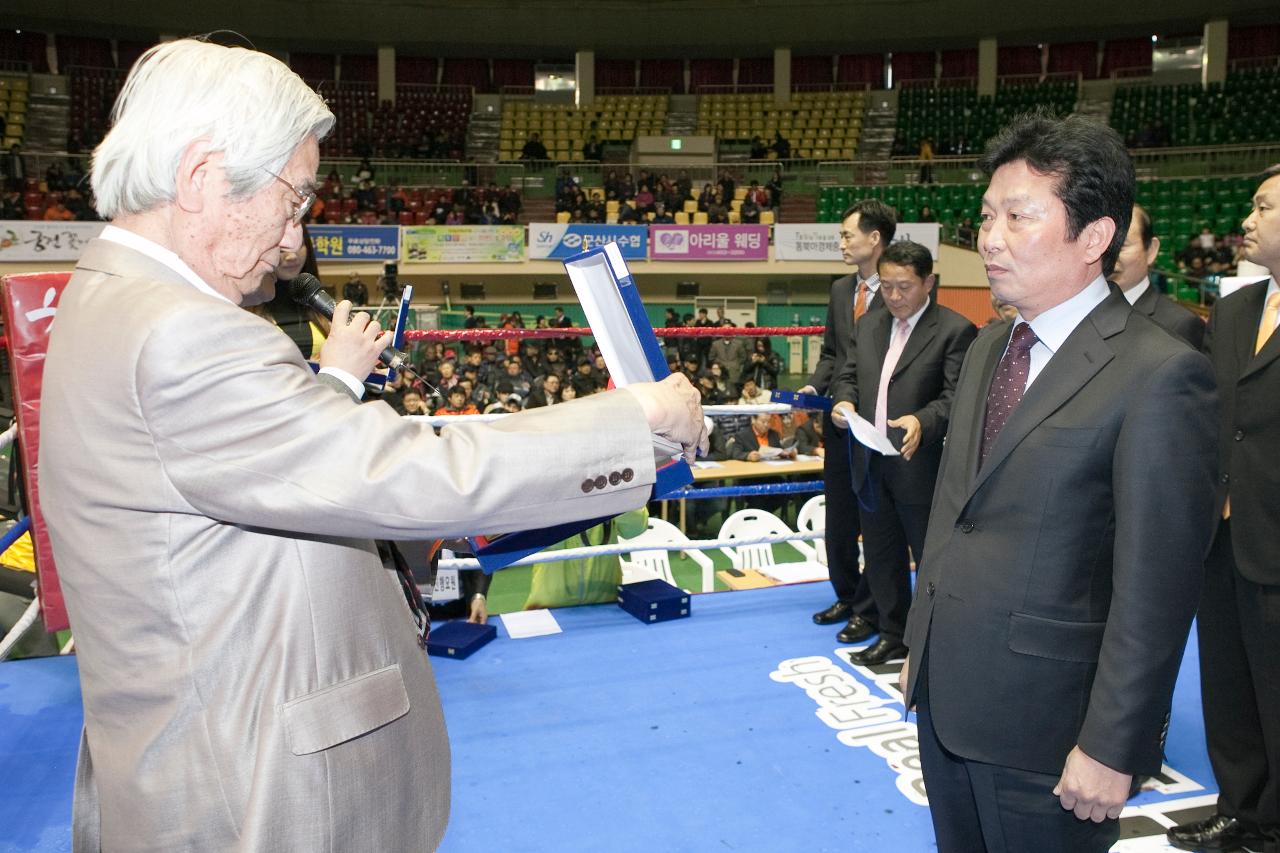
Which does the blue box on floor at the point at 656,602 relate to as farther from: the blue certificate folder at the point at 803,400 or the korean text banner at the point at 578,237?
the korean text banner at the point at 578,237

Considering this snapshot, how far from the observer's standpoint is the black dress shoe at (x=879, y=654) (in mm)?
3174

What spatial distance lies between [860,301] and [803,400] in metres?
0.74

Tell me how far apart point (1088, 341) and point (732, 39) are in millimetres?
19919

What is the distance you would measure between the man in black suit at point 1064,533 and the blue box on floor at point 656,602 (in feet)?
6.34

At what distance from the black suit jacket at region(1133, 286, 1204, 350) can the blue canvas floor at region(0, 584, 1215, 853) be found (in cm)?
119

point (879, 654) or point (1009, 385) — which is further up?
point (1009, 385)

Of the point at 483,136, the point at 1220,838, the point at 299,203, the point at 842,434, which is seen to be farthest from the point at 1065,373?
the point at 483,136

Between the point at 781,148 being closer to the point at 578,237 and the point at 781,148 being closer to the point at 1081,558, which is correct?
the point at 578,237

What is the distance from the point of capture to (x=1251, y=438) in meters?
2.10

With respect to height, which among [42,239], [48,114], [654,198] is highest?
[48,114]

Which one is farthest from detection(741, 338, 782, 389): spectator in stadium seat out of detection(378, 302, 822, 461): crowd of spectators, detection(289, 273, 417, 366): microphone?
detection(289, 273, 417, 366): microphone

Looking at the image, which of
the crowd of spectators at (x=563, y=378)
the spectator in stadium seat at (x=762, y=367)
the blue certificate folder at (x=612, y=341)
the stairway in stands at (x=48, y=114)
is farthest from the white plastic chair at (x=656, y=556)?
the stairway in stands at (x=48, y=114)

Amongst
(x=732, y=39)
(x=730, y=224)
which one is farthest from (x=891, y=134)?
(x=730, y=224)

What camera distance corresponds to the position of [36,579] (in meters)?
2.44
